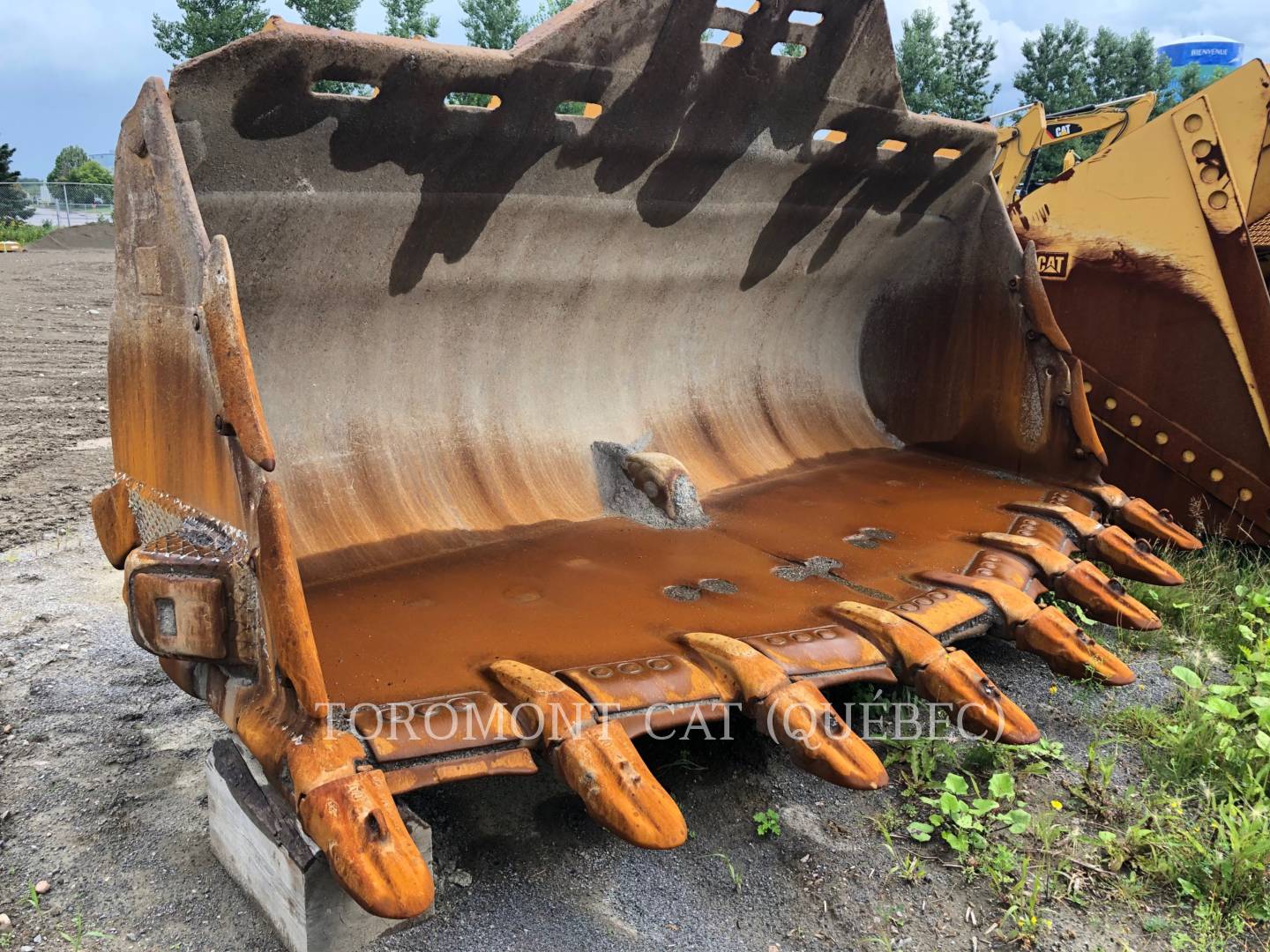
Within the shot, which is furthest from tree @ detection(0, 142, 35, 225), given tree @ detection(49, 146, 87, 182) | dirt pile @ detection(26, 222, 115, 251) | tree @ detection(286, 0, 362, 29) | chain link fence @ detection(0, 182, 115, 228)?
tree @ detection(49, 146, 87, 182)

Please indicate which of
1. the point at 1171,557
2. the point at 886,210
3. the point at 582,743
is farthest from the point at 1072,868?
the point at 886,210

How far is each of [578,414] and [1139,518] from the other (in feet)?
5.25

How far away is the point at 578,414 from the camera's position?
292 cm

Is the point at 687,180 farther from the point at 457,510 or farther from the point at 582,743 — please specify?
the point at 582,743

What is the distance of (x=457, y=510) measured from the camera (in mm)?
2516

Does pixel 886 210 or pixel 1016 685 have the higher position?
pixel 886 210

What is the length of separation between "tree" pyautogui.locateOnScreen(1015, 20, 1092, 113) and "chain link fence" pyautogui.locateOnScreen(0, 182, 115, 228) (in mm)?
28244

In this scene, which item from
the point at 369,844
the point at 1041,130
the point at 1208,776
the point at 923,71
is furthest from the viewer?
the point at 923,71

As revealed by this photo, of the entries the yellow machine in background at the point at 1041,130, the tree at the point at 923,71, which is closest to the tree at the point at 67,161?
the tree at the point at 923,71

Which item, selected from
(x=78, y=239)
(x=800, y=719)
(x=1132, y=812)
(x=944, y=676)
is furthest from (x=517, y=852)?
(x=78, y=239)

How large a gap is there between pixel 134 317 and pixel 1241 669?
273 cm

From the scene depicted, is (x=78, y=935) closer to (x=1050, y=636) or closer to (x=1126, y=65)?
(x=1050, y=636)

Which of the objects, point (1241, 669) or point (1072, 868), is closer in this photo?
point (1072, 868)

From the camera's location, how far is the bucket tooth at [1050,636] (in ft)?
6.42
